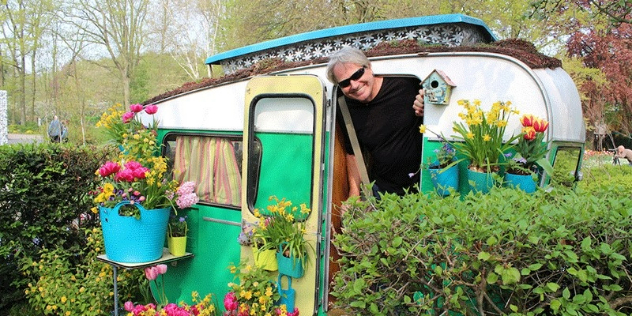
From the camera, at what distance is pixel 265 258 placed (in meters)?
Answer: 3.69

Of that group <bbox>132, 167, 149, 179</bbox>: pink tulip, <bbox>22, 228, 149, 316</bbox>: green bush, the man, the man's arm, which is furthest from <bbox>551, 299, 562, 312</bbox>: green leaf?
<bbox>22, 228, 149, 316</bbox>: green bush

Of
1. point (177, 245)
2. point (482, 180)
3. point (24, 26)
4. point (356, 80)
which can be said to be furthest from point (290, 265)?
point (24, 26)

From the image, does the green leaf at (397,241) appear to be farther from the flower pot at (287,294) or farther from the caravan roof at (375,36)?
the caravan roof at (375,36)

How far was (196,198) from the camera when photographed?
4.35 m

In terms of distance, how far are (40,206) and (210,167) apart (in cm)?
221

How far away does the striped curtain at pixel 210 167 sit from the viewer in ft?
13.9

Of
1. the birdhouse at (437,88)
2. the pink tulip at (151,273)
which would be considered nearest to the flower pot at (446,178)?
the birdhouse at (437,88)

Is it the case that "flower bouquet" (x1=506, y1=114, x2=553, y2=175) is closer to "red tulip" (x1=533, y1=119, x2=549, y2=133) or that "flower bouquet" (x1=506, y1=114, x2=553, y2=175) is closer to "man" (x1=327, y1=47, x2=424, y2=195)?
"red tulip" (x1=533, y1=119, x2=549, y2=133)

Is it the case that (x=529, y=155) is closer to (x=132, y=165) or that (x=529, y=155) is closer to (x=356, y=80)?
(x=356, y=80)

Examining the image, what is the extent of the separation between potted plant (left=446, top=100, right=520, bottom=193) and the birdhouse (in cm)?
21

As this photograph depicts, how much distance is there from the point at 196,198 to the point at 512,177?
2711mm

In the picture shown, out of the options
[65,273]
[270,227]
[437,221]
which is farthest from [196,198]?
[437,221]

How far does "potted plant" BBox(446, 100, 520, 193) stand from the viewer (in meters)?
2.78

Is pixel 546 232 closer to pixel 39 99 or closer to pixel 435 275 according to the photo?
pixel 435 275
